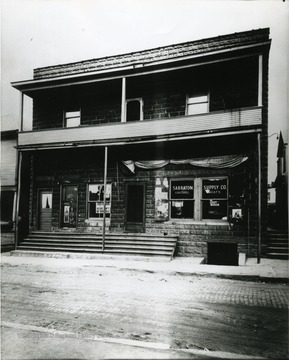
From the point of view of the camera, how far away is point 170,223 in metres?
12.5

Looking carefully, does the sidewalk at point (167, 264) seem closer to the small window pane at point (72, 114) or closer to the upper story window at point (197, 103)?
the upper story window at point (197, 103)

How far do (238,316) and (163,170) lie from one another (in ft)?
27.1

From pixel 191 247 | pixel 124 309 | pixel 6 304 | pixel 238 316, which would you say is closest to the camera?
pixel 238 316

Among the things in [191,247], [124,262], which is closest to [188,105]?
[191,247]

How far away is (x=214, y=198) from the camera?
476 inches

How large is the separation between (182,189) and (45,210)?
702 centimetres

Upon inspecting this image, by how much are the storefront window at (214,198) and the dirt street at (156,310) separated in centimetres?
416

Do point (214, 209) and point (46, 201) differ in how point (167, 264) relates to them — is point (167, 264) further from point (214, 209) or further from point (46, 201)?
point (46, 201)

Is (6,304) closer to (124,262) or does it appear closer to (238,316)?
(238,316)

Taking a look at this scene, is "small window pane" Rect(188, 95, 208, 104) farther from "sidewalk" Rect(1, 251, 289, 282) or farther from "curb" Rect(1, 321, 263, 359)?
"curb" Rect(1, 321, 263, 359)

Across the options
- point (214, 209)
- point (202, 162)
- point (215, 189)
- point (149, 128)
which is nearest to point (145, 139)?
point (149, 128)

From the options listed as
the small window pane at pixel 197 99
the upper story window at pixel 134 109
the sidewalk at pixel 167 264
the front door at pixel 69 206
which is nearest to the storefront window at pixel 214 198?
the sidewalk at pixel 167 264

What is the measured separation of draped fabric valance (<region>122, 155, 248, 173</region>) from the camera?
11602 millimetres

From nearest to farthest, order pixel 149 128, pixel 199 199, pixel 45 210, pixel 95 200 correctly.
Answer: pixel 149 128
pixel 199 199
pixel 95 200
pixel 45 210
